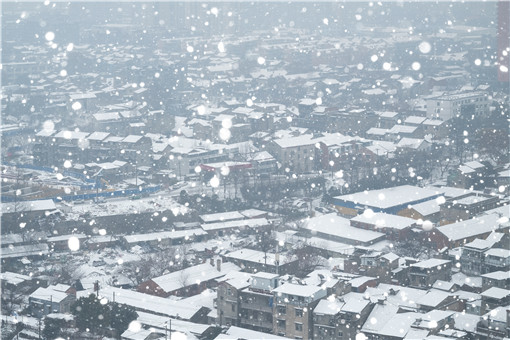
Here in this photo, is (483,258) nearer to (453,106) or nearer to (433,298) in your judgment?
(433,298)

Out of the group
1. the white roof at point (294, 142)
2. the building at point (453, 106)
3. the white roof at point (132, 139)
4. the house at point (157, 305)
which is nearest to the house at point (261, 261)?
the house at point (157, 305)

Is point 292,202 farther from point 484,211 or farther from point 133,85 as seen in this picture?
point 133,85

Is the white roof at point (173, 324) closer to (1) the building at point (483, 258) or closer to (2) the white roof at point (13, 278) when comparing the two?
(2) the white roof at point (13, 278)

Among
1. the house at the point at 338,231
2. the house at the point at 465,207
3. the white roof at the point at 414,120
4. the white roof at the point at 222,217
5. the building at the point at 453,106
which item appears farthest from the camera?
the building at the point at 453,106

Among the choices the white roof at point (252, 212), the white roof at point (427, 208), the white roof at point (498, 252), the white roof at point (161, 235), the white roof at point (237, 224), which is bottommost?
the white roof at point (252, 212)

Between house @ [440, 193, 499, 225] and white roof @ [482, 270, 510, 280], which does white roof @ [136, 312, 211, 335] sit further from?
house @ [440, 193, 499, 225]

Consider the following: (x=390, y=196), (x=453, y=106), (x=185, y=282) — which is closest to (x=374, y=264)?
(x=185, y=282)

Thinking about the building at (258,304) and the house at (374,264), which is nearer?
the building at (258,304)
